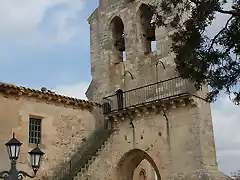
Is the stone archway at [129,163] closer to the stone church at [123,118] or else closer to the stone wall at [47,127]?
the stone church at [123,118]

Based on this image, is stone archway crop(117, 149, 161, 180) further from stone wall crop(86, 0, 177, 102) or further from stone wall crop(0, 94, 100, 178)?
stone wall crop(86, 0, 177, 102)

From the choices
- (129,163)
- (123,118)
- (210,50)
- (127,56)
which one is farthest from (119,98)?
(210,50)

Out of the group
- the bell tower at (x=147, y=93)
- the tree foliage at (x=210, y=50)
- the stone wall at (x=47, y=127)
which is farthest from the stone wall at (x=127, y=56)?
the tree foliage at (x=210, y=50)

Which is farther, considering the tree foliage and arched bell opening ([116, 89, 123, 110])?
arched bell opening ([116, 89, 123, 110])

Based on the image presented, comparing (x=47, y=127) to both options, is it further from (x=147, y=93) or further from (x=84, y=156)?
(x=147, y=93)

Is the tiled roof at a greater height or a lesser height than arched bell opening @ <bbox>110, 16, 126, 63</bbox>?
lesser

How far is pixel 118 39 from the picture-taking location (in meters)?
20.9

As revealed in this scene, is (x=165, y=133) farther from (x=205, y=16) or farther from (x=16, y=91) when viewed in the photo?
(x=205, y=16)

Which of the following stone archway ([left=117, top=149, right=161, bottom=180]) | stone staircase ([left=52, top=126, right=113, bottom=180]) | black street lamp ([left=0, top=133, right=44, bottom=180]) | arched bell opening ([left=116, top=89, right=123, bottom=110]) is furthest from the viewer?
arched bell opening ([left=116, top=89, right=123, bottom=110])

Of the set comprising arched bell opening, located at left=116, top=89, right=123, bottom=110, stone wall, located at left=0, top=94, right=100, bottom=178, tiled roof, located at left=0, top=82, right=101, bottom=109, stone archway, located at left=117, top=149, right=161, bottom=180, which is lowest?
stone archway, located at left=117, top=149, right=161, bottom=180

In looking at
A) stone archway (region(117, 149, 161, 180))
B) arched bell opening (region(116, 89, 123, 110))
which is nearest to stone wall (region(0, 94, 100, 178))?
arched bell opening (region(116, 89, 123, 110))

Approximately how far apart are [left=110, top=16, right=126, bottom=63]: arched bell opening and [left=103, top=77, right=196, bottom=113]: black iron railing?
2144 mm

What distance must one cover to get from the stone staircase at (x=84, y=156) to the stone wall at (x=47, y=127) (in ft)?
0.89

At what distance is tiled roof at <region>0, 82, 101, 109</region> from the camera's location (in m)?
15.8
